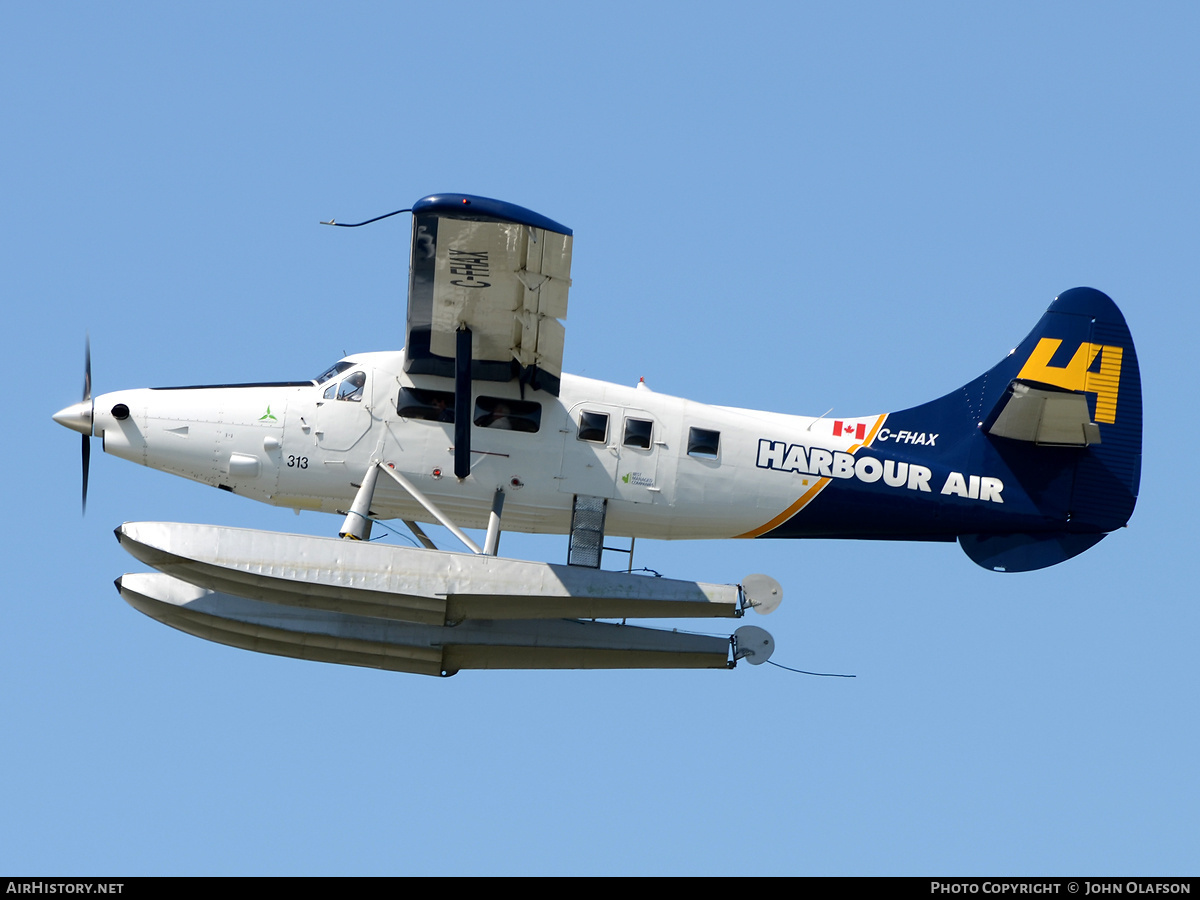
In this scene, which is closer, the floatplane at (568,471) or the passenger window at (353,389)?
the floatplane at (568,471)

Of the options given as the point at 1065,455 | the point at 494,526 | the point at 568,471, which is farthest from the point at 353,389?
the point at 1065,455

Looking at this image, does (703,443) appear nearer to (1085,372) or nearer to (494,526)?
(494,526)

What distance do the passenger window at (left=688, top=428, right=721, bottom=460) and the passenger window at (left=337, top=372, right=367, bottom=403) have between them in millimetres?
3826

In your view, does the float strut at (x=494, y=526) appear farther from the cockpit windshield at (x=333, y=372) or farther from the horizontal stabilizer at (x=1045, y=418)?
the horizontal stabilizer at (x=1045, y=418)

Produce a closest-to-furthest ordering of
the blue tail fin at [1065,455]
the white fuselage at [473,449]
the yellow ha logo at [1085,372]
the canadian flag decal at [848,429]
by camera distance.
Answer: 1. the white fuselage at [473,449]
2. the blue tail fin at [1065,455]
3. the canadian flag decal at [848,429]
4. the yellow ha logo at [1085,372]

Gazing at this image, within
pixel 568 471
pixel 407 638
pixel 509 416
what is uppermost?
pixel 509 416

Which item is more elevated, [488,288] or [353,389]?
[488,288]

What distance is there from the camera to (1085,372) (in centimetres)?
1866

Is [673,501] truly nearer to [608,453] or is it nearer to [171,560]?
[608,453]

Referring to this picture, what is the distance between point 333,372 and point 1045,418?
8.33 metres

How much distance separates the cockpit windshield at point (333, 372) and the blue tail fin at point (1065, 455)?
755cm

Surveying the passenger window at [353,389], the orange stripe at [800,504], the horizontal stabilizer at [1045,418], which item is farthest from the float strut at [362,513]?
the horizontal stabilizer at [1045,418]

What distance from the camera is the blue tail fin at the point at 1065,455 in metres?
18.1

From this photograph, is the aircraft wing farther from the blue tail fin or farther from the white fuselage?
the blue tail fin
